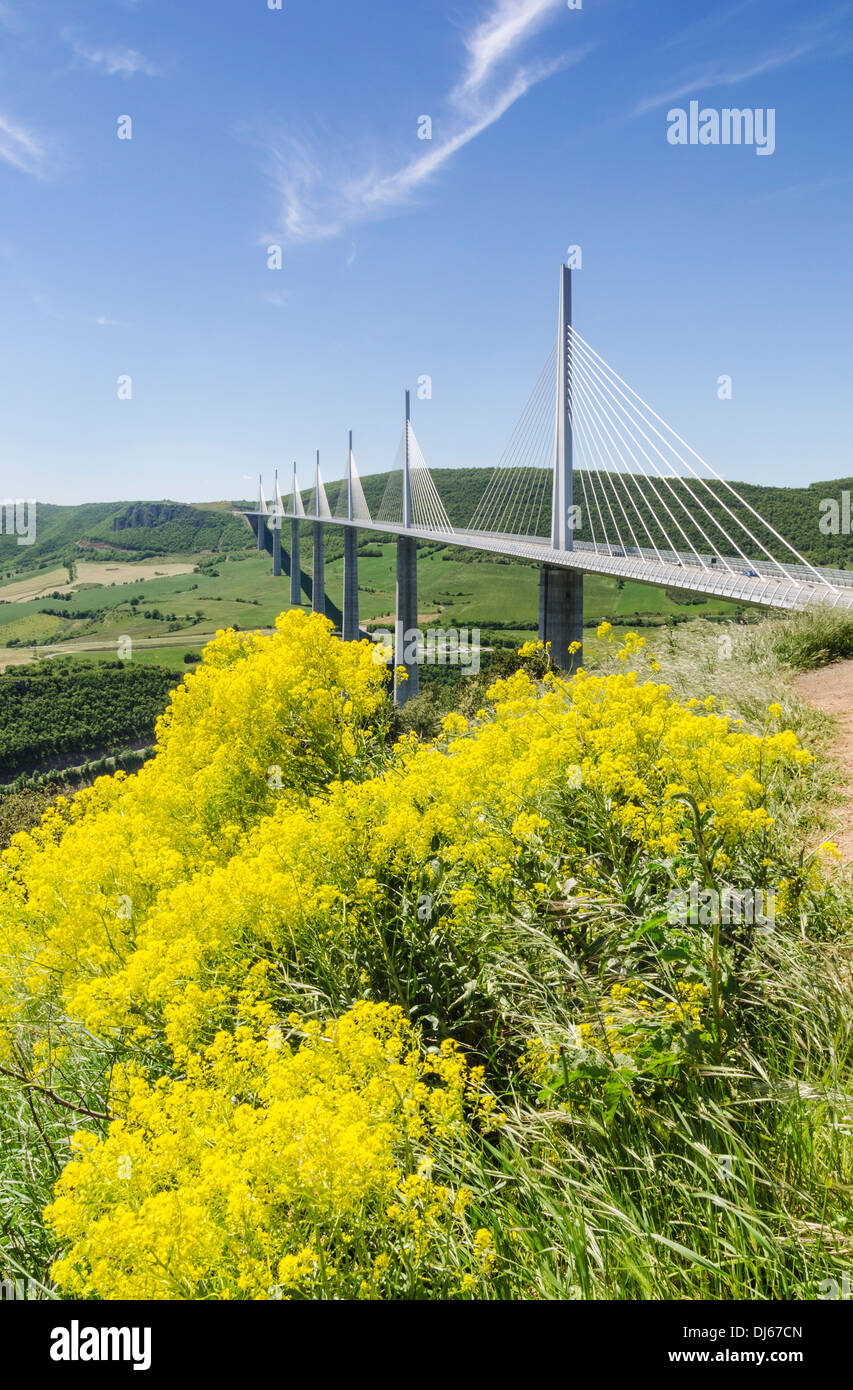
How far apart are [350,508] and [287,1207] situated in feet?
203

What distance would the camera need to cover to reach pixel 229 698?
4.75 meters

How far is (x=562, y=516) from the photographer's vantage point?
22281 mm

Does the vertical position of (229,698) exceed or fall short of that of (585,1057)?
it exceeds it

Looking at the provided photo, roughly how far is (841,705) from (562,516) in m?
16.3

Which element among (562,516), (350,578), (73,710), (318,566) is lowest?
(73,710)

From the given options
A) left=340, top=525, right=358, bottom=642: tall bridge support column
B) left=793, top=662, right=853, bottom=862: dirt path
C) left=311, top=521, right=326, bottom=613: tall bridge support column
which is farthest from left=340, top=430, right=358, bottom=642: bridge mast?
left=793, top=662, right=853, bottom=862: dirt path

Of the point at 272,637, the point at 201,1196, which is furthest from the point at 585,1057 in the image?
the point at 272,637

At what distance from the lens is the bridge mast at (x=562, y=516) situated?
2241 centimetres

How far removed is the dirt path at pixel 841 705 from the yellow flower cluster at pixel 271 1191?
122 inches

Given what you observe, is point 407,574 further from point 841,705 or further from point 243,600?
point 243,600

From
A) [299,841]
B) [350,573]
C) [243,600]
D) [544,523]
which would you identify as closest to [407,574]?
[544,523]

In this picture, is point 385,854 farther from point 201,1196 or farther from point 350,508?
point 350,508

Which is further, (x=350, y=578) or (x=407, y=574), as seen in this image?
(x=350, y=578)

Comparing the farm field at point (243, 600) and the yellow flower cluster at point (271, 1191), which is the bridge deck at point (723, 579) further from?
the farm field at point (243, 600)
